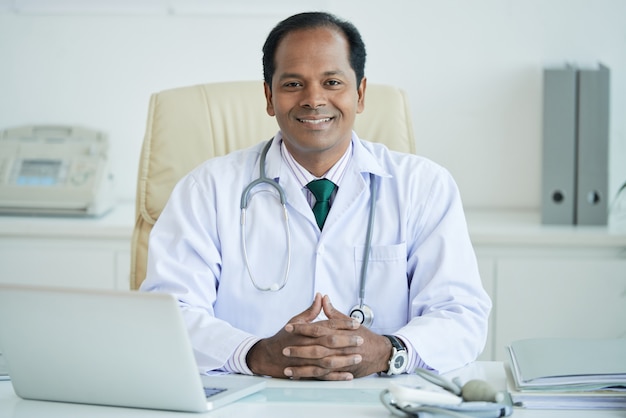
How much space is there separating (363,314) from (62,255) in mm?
1394

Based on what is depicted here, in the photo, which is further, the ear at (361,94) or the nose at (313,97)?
the ear at (361,94)

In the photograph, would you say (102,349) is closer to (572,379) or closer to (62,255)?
(572,379)

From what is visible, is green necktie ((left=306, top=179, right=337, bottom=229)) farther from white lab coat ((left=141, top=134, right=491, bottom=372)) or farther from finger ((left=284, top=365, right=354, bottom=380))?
finger ((left=284, top=365, right=354, bottom=380))

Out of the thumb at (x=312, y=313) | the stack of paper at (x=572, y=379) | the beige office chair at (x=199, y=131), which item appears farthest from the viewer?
the beige office chair at (x=199, y=131)

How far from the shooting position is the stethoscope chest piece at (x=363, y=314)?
74.2 inches

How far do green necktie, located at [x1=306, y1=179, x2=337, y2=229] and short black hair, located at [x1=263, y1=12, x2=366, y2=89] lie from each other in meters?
0.24

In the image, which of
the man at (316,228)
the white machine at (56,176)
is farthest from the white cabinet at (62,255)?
the man at (316,228)

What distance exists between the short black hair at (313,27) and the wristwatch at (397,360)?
655mm

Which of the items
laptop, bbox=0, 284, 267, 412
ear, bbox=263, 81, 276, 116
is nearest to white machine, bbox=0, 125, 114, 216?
ear, bbox=263, 81, 276, 116

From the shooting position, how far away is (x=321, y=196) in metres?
2.03

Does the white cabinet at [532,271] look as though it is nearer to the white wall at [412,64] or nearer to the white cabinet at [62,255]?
the white cabinet at [62,255]

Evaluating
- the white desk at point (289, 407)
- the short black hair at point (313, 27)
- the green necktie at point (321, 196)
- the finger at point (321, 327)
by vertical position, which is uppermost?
the short black hair at point (313, 27)

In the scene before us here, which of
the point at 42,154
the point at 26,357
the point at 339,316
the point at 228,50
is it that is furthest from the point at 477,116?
the point at 26,357

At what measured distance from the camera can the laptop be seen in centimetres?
129
